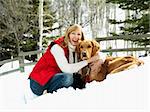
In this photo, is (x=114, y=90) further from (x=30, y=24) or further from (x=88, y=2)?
(x=88, y=2)

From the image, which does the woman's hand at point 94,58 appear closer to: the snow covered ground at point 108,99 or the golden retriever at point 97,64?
the golden retriever at point 97,64

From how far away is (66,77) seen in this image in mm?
4332

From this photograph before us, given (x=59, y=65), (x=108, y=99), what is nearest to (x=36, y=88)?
(x=59, y=65)

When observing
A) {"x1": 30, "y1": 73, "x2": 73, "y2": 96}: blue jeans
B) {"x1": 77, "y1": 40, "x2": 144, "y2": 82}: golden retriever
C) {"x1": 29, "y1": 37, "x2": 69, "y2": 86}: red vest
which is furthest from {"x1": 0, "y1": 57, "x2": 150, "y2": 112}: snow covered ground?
{"x1": 29, "y1": 37, "x2": 69, "y2": 86}: red vest

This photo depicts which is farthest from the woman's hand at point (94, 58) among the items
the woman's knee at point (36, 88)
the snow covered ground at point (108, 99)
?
the snow covered ground at point (108, 99)

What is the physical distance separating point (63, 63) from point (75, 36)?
1.09 feet

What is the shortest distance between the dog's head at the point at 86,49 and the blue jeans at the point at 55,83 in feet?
0.90

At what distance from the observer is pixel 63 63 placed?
4.33m

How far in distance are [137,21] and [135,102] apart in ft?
34.6

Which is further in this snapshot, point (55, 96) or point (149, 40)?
point (149, 40)

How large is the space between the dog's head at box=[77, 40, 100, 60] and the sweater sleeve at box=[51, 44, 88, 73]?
8 centimetres

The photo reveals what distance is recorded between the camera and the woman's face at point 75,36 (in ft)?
14.1

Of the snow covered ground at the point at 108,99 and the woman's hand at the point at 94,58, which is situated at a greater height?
the woman's hand at the point at 94,58

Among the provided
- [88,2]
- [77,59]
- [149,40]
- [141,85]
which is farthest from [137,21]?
[88,2]
